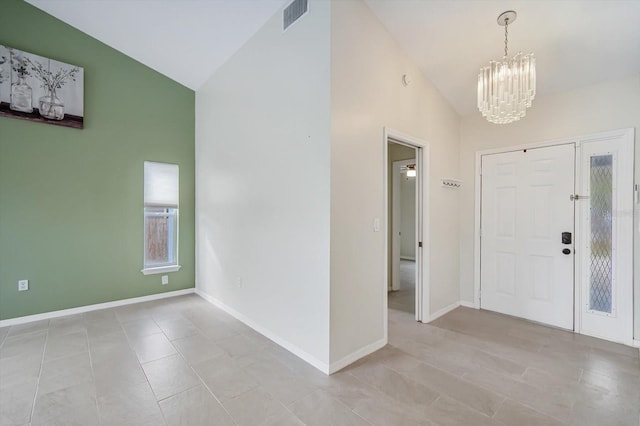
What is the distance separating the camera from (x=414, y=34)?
3.00 metres

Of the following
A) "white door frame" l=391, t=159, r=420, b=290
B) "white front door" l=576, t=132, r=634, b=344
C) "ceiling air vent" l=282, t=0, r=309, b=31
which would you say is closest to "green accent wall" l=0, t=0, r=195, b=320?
"ceiling air vent" l=282, t=0, r=309, b=31

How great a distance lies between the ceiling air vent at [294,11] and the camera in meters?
2.66

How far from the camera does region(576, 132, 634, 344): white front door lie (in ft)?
9.92

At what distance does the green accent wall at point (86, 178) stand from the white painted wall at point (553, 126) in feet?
14.7

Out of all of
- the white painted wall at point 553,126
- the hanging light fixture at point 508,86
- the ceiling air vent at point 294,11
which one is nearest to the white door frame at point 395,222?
the white painted wall at point 553,126

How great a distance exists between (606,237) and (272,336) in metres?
3.85

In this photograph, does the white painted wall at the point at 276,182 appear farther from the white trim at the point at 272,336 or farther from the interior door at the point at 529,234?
the interior door at the point at 529,234

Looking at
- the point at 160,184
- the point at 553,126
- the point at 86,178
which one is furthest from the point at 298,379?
the point at 553,126

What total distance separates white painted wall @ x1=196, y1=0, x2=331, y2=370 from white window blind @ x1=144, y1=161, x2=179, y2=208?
0.82 metres

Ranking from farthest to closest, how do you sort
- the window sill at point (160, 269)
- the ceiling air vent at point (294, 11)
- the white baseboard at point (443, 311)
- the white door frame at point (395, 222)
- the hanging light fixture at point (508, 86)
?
the white door frame at point (395, 222) → the window sill at point (160, 269) → the white baseboard at point (443, 311) → the ceiling air vent at point (294, 11) → the hanging light fixture at point (508, 86)

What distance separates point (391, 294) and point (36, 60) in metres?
5.97

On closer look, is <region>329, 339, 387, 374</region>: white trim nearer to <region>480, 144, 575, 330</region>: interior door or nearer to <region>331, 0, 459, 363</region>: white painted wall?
<region>331, 0, 459, 363</region>: white painted wall

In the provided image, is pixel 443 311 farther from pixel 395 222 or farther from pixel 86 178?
pixel 86 178

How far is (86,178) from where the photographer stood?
394 centimetres
